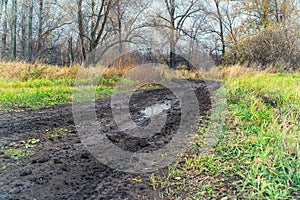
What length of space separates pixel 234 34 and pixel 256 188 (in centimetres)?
2382

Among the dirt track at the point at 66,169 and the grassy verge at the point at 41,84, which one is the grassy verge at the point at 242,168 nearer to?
the dirt track at the point at 66,169

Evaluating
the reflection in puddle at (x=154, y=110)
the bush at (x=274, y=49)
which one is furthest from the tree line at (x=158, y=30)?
the reflection in puddle at (x=154, y=110)

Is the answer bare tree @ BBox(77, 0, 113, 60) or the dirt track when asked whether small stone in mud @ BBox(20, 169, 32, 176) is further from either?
bare tree @ BBox(77, 0, 113, 60)

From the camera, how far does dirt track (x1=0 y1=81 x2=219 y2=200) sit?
197 centimetres

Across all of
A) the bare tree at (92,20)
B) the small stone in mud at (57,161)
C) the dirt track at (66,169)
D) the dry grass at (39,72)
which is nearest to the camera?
the dirt track at (66,169)

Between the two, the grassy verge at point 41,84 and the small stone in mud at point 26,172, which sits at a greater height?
the grassy verge at point 41,84

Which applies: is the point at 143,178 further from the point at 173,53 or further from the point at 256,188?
the point at 173,53

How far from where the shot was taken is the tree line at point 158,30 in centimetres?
1351

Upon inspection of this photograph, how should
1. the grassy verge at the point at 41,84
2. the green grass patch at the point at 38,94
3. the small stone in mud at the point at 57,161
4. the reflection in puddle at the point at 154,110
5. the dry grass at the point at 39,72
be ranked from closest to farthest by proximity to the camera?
the small stone in mud at the point at 57,161 → the reflection in puddle at the point at 154,110 → the green grass patch at the point at 38,94 → the grassy verge at the point at 41,84 → the dry grass at the point at 39,72

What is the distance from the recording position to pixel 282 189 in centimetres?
179

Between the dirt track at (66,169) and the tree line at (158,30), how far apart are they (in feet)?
24.7

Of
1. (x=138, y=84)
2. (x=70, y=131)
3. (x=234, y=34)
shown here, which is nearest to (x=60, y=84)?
(x=138, y=84)

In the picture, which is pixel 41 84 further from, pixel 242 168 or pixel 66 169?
pixel 242 168

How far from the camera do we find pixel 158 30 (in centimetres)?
1934
